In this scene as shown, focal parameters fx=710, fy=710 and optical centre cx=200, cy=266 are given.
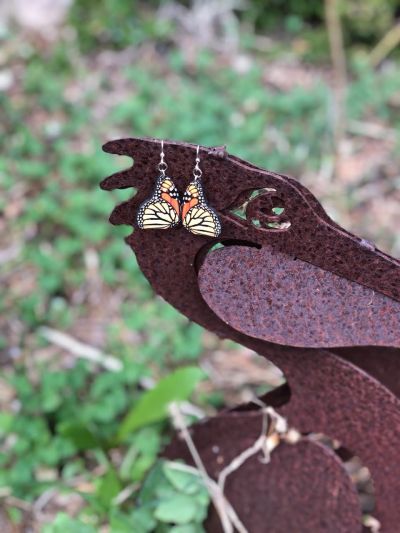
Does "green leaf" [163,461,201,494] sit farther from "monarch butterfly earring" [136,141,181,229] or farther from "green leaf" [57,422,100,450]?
"monarch butterfly earring" [136,141,181,229]

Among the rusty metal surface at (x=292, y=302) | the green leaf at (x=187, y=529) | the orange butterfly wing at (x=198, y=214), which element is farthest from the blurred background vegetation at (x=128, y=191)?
the orange butterfly wing at (x=198, y=214)

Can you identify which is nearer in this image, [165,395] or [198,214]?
[198,214]

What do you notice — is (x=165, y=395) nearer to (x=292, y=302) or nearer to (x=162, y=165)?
(x=292, y=302)

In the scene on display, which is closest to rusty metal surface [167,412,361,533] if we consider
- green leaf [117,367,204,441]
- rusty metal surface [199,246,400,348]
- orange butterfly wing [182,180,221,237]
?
green leaf [117,367,204,441]

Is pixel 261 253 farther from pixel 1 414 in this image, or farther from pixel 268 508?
pixel 1 414

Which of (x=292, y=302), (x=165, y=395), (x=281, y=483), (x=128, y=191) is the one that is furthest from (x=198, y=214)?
(x=128, y=191)

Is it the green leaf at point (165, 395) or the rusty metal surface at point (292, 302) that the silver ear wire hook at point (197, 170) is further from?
the green leaf at point (165, 395)

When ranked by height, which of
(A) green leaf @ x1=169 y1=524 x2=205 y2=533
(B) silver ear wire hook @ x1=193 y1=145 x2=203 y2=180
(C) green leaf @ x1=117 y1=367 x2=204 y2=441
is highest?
(B) silver ear wire hook @ x1=193 y1=145 x2=203 y2=180
